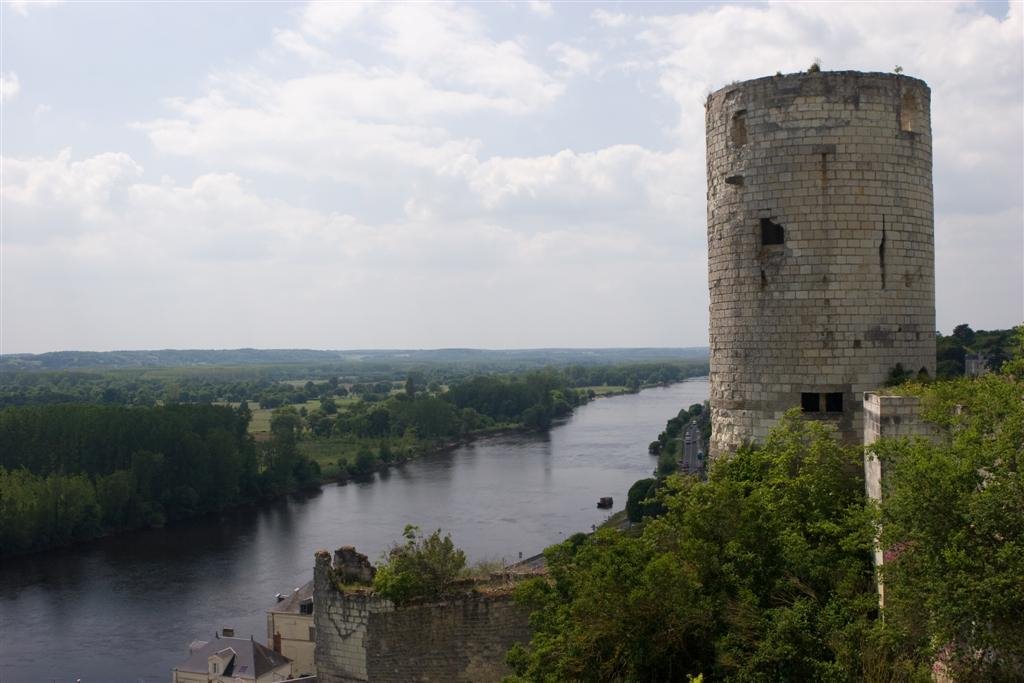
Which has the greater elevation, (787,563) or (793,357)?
(793,357)

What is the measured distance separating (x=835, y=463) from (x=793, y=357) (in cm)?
159

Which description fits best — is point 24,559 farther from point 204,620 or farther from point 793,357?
point 793,357

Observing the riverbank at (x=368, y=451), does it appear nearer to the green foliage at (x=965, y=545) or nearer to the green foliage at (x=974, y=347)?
the green foliage at (x=974, y=347)

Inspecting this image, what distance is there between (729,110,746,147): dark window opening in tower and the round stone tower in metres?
0.03

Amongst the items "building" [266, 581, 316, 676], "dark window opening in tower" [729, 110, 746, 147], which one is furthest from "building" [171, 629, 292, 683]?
"dark window opening in tower" [729, 110, 746, 147]

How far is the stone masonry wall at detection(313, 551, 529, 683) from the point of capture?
12266mm

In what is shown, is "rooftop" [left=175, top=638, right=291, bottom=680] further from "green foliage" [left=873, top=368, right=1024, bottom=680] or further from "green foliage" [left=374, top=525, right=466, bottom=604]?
"green foliage" [left=873, top=368, right=1024, bottom=680]

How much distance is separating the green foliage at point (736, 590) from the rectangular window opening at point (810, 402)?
704mm

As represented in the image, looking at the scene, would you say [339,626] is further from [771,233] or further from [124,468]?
[124,468]

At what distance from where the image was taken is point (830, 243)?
1134 centimetres

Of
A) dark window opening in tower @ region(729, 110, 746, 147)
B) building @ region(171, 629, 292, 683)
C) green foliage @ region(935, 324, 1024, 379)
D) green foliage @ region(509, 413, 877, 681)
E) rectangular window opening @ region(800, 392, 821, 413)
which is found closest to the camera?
green foliage @ region(509, 413, 877, 681)

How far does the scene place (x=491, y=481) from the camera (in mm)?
70562

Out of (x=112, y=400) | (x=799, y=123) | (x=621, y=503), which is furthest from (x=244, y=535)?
(x=112, y=400)

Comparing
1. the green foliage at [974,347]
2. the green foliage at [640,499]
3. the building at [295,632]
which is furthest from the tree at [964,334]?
the building at [295,632]
